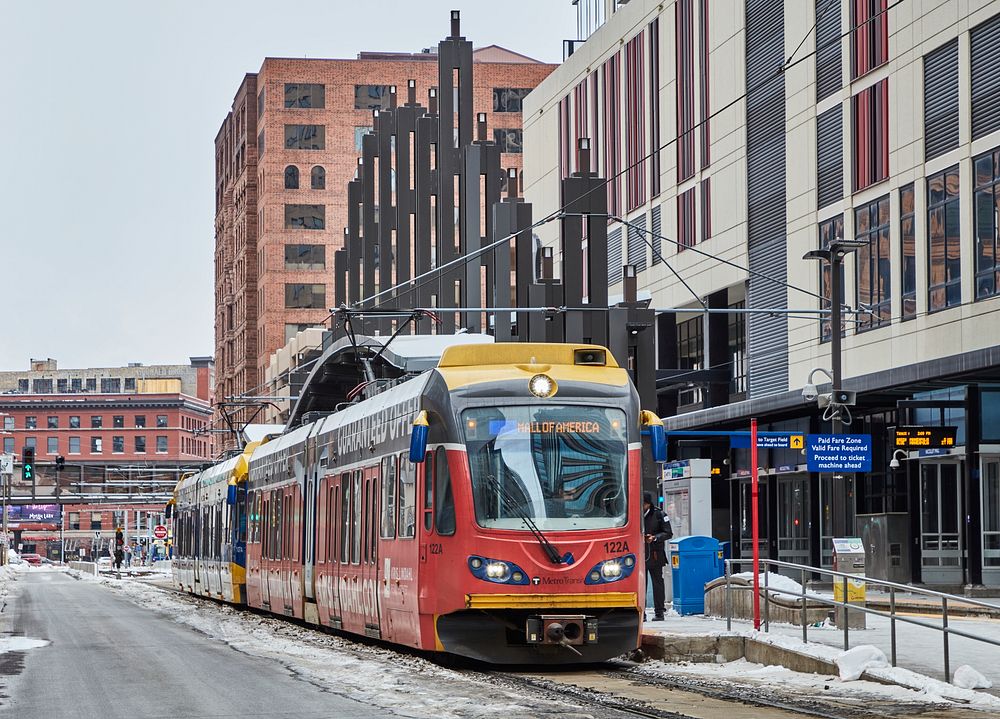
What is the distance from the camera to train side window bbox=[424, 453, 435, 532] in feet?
59.8

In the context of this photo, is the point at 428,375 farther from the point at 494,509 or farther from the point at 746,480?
the point at 746,480

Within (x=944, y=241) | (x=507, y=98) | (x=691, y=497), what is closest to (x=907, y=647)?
(x=691, y=497)

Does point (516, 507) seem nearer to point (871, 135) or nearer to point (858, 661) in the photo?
point (858, 661)

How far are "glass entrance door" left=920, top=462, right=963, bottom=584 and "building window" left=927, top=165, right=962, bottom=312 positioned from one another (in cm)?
427

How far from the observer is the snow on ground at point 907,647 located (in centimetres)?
1486

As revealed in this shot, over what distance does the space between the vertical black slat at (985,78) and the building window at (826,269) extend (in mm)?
7431

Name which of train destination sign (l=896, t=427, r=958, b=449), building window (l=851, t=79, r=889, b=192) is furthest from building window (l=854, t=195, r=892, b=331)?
train destination sign (l=896, t=427, r=958, b=449)

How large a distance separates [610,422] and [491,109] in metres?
102

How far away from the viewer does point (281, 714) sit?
1350 centimetres

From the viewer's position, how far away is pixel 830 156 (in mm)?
45469

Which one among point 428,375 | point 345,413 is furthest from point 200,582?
point 428,375

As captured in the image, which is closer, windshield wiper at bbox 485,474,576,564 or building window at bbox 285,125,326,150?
windshield wiper at bbox 485,474,576,564

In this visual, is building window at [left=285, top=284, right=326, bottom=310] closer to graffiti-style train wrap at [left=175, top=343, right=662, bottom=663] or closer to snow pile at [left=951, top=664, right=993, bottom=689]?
graffiti-style train wrap at [left=175, top=343, right=662, bottom=663]

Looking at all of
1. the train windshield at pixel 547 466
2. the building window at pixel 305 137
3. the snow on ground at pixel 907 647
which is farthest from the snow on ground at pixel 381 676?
the building window at pixel 305 137
